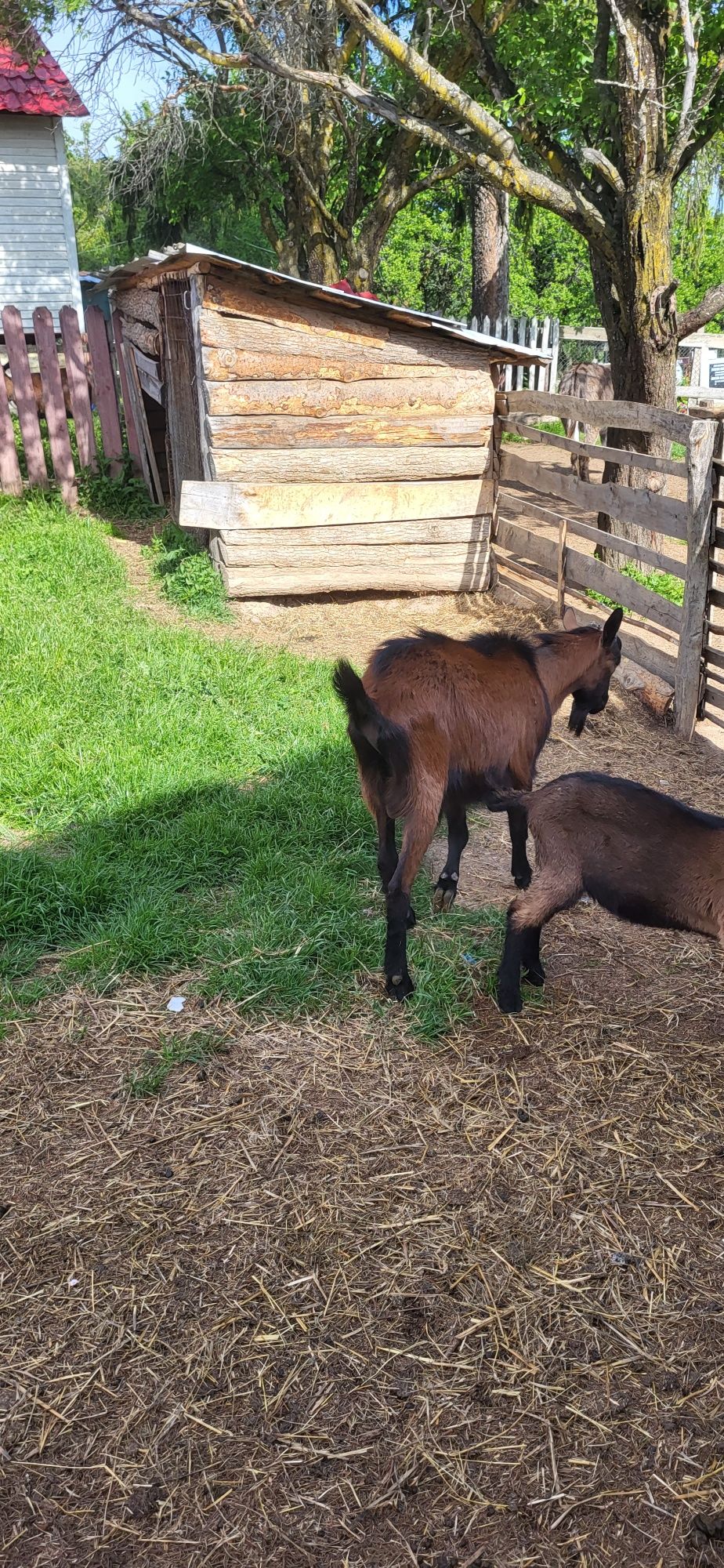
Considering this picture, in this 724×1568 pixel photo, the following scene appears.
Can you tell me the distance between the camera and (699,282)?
81.8 ft

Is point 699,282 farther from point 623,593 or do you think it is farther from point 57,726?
point 57,726

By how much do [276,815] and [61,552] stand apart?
5442mm

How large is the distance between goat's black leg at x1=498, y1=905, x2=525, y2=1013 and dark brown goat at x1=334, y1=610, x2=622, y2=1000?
1.18 ft

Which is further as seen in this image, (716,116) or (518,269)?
(518,269)

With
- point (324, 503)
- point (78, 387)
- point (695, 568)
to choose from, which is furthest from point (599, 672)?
point (78, 387)

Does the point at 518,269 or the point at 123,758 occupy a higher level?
the point at 518,269

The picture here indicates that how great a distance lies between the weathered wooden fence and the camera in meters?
6.88

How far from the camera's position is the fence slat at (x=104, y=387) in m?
11.6

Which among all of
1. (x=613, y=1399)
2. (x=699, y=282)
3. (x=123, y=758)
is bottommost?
(x=613, y=1399)

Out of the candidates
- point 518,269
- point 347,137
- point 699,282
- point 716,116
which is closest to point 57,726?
point 716,116

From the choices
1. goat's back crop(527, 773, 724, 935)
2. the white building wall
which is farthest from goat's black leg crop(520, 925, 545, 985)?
the white building wall

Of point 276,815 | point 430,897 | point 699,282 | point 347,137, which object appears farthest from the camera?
point 699,282

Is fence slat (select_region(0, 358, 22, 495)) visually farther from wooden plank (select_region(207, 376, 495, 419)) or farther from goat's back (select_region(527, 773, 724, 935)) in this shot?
goat's back (select_region(527, 773, 724, 935))

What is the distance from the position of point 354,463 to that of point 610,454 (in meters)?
2.19
